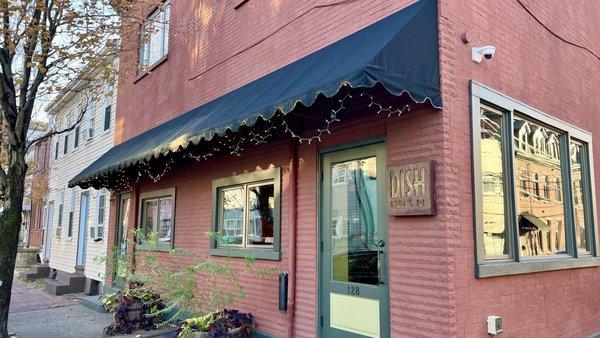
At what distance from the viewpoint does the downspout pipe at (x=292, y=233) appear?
231 inches

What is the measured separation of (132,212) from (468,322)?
8.66 meters

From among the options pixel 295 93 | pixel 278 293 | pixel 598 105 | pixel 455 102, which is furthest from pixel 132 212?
pixel 598 105

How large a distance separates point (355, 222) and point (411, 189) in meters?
1.06

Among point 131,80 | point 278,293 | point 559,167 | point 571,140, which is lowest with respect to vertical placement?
point 278,293

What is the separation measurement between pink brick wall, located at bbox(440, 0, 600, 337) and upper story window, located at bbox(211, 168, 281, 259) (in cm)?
267

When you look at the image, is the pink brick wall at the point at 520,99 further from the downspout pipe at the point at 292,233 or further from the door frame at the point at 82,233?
the door frame at the point at 82,233

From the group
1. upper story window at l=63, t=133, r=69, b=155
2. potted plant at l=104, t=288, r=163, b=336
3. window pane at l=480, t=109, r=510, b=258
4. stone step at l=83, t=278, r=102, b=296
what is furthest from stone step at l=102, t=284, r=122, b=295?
window pane at l=480, t=109, r=510, b=258

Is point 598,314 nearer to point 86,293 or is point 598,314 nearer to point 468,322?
point 468,322

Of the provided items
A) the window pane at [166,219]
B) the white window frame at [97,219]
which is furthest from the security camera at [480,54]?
the white window frame at [97,219]

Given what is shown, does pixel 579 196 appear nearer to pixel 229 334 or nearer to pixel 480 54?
pixel 480 54

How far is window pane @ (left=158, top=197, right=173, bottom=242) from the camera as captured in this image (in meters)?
9.44

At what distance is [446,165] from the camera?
14.4 feet

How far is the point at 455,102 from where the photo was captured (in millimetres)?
4594

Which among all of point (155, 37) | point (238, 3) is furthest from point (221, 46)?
point (155, 37)
